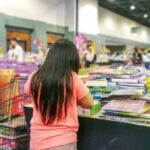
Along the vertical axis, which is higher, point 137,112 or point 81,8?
point 81,8

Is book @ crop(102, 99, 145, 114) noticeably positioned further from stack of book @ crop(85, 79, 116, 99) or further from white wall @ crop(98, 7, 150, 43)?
white wall @ crop(98, 7, 150, 43)

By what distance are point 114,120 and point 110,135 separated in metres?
0.10

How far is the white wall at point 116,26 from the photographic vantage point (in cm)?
1452

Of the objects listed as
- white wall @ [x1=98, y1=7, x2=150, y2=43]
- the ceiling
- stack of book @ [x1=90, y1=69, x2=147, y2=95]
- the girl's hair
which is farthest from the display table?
white wall @ [x1=98, y1=7, x2=150, y2=43]

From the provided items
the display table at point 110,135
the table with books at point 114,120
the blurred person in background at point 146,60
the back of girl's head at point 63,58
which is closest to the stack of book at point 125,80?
the table with books at point 114,120

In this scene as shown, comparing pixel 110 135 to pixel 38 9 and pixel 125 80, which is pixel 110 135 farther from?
pixel 38 9

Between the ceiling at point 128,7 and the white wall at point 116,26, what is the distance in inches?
11.7

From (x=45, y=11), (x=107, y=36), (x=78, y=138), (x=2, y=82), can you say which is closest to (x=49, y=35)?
(x=45, y=11)

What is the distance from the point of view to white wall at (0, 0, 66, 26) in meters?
8.34

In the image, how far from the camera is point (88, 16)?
38.6 ft

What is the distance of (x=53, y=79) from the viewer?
1689 millimetres

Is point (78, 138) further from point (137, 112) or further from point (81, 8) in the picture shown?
point (81, 8)

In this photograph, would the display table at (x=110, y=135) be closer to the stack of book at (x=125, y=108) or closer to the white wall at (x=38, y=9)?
the stack of book at (x=125, y=108)

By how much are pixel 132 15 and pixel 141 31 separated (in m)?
3.32
